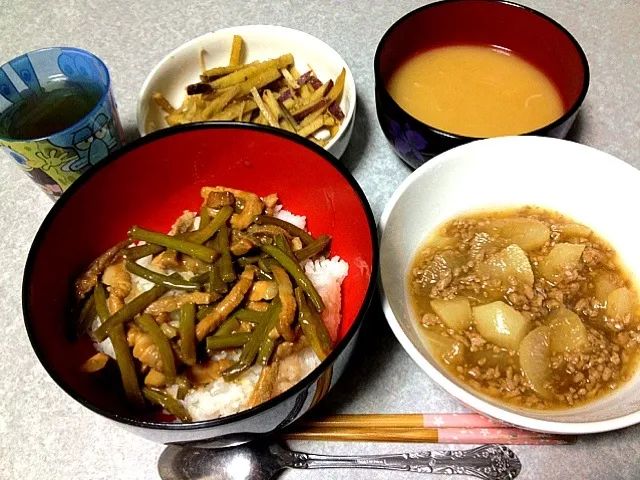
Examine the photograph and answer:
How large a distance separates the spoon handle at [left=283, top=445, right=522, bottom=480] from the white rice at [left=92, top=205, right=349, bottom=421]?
0.16 m

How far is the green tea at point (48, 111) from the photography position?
1.39 m

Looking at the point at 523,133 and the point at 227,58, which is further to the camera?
the point at 227,58

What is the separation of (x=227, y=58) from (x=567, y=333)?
120 centimetres

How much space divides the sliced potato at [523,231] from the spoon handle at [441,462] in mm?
448

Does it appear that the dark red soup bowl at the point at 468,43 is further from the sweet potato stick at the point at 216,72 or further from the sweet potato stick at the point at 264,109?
the sweet potato stick at the point at 216,72

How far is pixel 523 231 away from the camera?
133 centimetres

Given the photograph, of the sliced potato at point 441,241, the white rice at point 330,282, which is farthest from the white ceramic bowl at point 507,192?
the white rice at point 330,282

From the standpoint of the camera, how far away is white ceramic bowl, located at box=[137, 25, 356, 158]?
1592mm

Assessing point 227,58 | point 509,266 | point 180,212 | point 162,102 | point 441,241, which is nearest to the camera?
point 509,266

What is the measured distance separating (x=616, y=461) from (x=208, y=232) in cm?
97

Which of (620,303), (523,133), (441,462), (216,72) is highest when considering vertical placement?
(216,72)

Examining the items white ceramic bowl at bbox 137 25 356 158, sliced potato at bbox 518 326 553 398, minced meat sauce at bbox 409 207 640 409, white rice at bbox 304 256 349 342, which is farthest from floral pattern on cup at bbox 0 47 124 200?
sliced potato at bbox 518 326 553 398

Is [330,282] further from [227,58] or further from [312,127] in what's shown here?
[227,58]

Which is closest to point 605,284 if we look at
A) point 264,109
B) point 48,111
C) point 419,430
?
point 419,430
